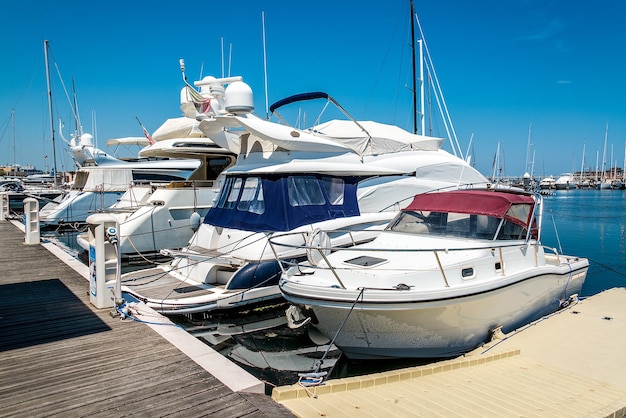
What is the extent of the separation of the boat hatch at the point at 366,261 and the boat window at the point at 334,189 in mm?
3501

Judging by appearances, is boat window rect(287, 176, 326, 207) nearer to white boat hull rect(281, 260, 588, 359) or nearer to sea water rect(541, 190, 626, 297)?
white boat hull rect(281, 260, 588, 359)

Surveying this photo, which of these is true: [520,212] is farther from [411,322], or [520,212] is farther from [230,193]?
[230,193]

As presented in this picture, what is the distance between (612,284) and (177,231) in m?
14.3

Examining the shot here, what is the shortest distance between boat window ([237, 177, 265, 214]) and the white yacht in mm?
2768

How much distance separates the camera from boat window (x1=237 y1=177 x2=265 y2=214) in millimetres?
10328

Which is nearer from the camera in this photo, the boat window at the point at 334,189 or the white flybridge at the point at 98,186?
the boat window at the point at 334,189

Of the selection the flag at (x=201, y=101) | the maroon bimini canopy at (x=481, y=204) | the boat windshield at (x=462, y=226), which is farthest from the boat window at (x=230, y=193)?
the flag at (x=201, y=101)

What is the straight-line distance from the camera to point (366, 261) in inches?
291

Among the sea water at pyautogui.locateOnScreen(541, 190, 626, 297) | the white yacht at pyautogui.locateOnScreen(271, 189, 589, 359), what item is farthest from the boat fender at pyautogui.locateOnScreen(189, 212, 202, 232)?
the sea water at pyautogui.locateOnScreen(541, 190, 626, 297)

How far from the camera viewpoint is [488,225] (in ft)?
27.1

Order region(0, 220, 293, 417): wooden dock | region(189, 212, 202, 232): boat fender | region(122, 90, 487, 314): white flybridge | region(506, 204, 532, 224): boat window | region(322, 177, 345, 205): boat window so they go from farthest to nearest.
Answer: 1. region(189, 212, 202, 232): boat fender
2. region(322, 177, 345, 205): boat window
3. region(122, 90, 487, 314): white flybridge
4. region(506, 204, 532, 224): boat window
5. region(0, 220, 293, 417): wooden dock

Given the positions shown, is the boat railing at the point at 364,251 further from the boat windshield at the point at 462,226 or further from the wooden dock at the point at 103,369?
the wooden dock at the point at 103,369

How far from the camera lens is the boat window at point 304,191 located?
33.6 feet

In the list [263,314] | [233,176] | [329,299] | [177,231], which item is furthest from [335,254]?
[177,231]
